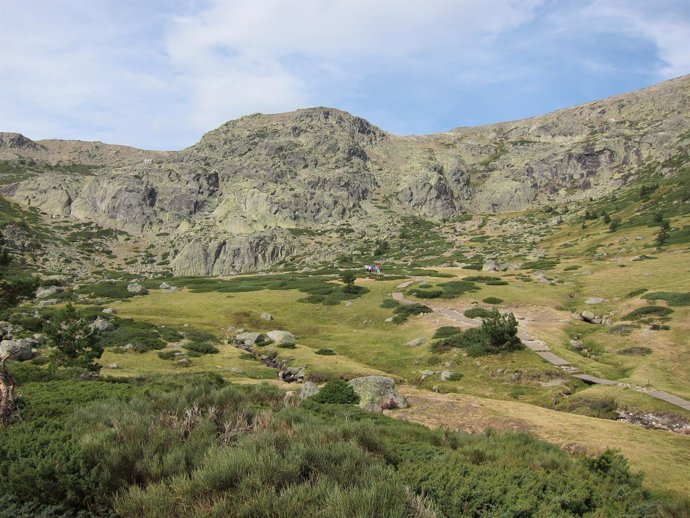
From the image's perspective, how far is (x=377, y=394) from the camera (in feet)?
69.3

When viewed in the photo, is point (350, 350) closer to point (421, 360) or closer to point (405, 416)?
point (421, 360)

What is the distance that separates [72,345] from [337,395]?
16910 mm

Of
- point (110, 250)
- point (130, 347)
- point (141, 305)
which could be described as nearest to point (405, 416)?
point (130, 347)

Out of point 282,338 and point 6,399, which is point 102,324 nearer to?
point 282,338

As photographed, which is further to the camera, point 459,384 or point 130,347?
point 130,347

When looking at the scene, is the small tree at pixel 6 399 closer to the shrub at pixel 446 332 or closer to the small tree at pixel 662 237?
the shrub at pixel 446 332

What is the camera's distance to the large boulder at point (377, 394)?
800 inches

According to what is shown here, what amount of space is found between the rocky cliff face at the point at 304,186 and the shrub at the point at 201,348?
3754 inches

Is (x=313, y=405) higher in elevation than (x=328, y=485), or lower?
lower

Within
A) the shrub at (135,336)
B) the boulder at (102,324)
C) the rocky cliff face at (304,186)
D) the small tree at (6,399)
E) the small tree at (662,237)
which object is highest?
the rocky cliff face at (304,186)

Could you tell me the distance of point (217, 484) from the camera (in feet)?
22.4

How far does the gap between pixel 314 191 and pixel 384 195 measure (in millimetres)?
31396

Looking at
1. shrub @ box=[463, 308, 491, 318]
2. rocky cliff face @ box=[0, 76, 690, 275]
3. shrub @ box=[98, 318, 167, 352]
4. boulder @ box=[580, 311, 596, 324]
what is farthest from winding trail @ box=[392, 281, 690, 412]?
rocky cliff face @ box=[0, 76, 690, 275]

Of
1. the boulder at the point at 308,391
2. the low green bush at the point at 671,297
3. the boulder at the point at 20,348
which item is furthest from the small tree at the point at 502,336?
the boulder at the point at 20,348
